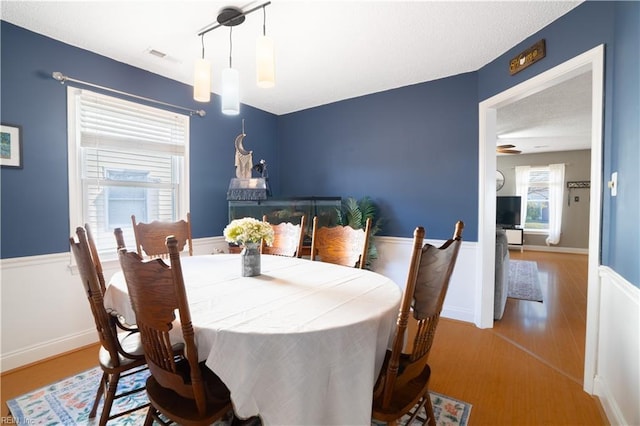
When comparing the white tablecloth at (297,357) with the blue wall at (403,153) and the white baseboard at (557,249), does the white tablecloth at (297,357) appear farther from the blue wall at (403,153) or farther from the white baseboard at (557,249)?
the white baseboard at (557,249)

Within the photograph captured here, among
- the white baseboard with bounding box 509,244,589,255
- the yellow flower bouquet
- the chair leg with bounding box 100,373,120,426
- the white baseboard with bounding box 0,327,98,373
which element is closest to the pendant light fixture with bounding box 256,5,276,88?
the yellow flower bouquet

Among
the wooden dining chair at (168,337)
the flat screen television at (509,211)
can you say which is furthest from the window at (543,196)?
the wooden dining chair at (168,337)

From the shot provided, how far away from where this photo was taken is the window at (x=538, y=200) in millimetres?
7598

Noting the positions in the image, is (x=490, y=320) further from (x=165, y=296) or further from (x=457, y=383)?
(x=165, y=296)

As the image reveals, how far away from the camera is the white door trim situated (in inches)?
72.9

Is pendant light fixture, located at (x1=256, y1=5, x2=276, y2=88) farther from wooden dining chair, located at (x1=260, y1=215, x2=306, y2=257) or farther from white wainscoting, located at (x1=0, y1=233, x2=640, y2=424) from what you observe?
white wainscoting, located at (x1=0, y1=233, x2=640, y2=424)

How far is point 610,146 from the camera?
1763 millimetres

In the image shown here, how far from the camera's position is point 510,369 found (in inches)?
87.4

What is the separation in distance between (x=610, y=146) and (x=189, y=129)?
355 cm

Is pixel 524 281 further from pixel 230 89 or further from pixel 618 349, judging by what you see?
pixel 230 89

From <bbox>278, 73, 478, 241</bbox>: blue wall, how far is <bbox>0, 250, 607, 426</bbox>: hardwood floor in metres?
1.01

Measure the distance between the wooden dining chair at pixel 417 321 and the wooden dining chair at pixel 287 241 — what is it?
131 centimetres

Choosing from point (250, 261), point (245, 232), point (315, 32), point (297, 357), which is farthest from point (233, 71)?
point (297, 357)

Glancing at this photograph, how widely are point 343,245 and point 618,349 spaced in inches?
63.5
